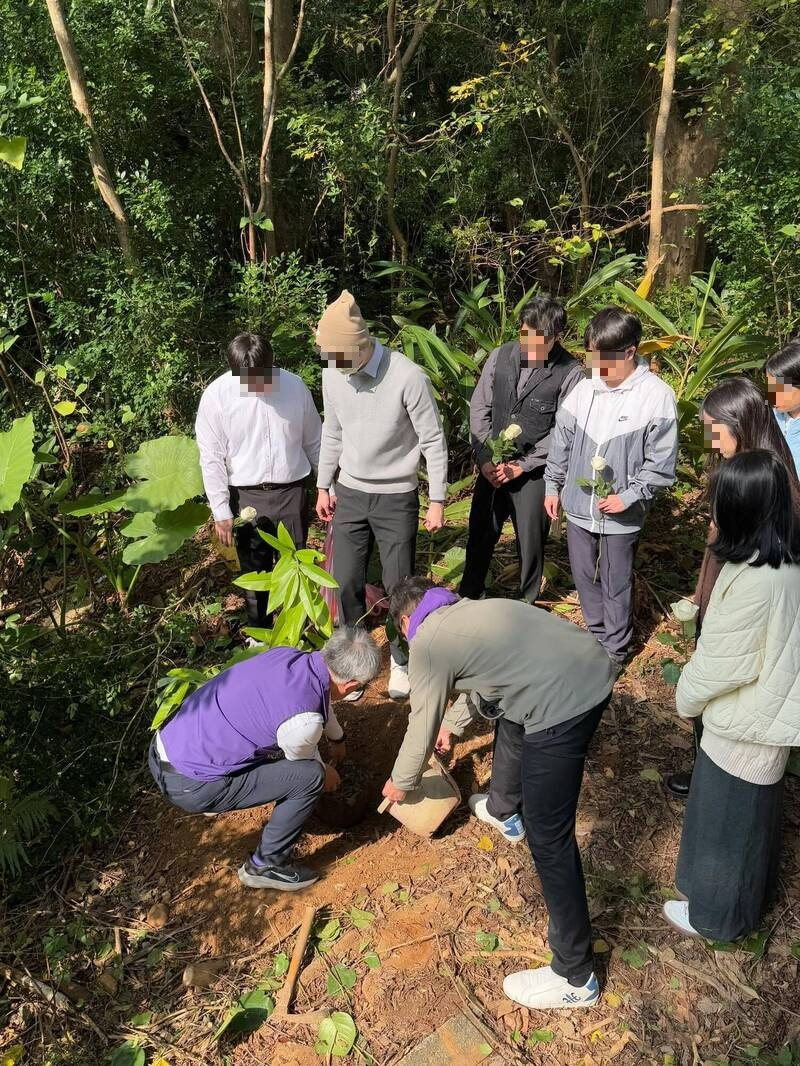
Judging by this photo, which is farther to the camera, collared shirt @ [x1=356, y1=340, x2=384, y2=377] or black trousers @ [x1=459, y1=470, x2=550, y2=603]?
black trousers @ [x1=459, y1=470, x2=550, y2=603]

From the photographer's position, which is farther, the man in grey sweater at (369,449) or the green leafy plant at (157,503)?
the green leafy plant at (157,503)

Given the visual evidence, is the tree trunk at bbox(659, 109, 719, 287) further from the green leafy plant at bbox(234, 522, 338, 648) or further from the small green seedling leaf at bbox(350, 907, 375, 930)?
the small green seedling leaf at bbox(350, 907, 375, 930)

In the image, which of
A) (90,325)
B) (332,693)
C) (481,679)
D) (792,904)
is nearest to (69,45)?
(90,325)

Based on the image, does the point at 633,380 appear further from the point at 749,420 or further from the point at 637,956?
the point at 637,956

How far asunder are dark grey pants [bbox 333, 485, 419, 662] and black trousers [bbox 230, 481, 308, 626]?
0.98 ft

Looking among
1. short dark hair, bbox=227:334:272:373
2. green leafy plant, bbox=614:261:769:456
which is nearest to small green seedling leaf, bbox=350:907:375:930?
short dark hair, bbox=227:334:272:373

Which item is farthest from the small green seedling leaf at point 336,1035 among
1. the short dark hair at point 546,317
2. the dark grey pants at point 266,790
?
the short dark hair at point 546,317

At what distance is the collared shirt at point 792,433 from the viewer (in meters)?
2.69

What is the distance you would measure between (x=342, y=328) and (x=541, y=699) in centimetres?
166

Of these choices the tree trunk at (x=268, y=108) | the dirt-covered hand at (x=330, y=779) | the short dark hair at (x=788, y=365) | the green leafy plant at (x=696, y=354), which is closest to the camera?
the short dark hair at (x=788, y=365)

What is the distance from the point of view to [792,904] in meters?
2.53

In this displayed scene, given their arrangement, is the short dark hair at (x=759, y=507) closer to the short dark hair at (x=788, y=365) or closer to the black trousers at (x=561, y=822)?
the black trousers at (x=561, y=822)

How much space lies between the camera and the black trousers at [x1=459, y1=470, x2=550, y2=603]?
3.62m

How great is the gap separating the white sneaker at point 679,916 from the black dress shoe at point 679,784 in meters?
0.52
